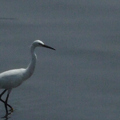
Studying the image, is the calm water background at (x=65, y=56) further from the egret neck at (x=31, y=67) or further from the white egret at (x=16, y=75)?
the egret neck at (x=31, y=67)

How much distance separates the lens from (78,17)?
46.6 ft

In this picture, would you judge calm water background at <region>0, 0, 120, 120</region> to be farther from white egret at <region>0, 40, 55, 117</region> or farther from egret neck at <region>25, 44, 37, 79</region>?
egret neck at <region>25, 44, 37, 79</region>

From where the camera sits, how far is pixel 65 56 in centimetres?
1259

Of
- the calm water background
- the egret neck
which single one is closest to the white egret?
the egret neck

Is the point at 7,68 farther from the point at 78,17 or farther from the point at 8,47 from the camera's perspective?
the point at 78,17

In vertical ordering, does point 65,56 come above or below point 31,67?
above

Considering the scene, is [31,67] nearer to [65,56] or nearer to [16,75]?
[16,75]

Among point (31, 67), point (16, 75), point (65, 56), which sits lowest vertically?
point (16, 75)

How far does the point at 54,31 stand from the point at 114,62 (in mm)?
1800

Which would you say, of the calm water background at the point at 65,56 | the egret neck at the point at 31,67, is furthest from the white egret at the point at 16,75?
the calm water background at the point at 65,56

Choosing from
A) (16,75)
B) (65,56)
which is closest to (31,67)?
(16,75)

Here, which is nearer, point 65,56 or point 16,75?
point 16,75

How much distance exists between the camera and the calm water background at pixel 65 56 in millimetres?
10883

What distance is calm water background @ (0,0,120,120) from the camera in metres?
10.9
